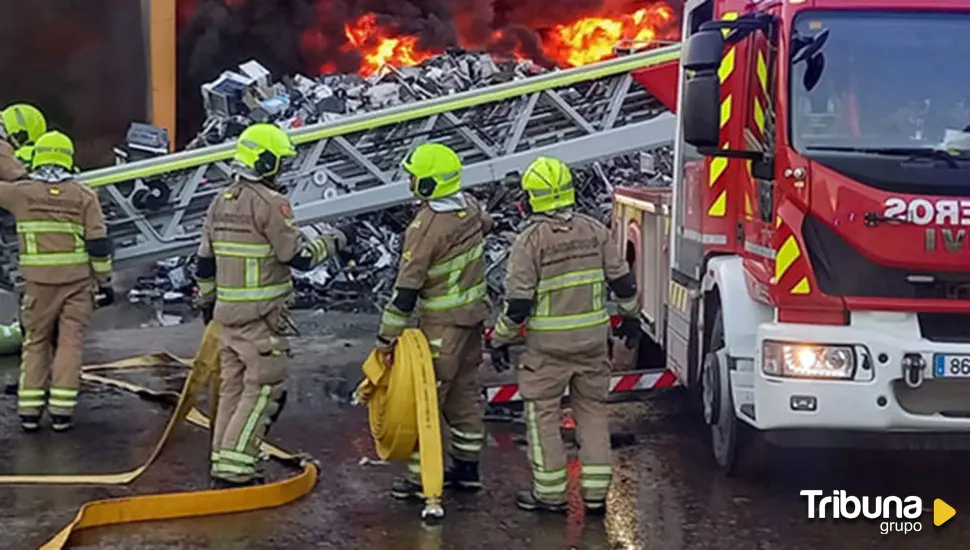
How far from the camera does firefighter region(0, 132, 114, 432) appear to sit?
7578mm

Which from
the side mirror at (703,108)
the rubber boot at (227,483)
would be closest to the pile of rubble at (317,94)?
the rubber boot at (227,483)

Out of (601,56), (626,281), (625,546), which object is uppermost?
(601,56)

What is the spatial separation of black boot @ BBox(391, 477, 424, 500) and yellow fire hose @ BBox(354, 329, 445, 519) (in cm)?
24

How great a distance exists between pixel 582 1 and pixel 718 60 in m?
16.3

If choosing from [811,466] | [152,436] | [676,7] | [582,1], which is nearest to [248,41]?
[582,1]

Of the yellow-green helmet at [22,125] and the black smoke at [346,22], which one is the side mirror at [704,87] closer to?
the yellow-green helmet at [22,125]

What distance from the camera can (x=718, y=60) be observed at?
5934 mm

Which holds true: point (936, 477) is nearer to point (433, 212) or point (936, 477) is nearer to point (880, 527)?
point (880, 527)

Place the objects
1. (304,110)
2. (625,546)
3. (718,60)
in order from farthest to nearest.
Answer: (304,110) < (718,60) < (625,546)

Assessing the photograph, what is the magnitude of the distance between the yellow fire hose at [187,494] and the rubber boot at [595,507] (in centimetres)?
139

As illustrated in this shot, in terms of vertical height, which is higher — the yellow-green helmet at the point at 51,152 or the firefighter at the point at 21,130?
the firefighter at the point at 21,130

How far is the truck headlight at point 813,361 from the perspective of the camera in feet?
18.8

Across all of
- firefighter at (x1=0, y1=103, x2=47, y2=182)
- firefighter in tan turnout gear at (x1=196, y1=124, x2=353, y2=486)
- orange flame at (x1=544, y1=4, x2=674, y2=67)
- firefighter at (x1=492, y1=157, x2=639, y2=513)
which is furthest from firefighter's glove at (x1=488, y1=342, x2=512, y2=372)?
orange flame at (x1=544, y1=4, x2=674, y2=67)

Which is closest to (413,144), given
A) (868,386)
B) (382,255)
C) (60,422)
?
(382,255)
